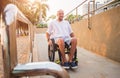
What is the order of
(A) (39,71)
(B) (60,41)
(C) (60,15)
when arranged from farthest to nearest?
(C) (60,15)
(B) (60,41)
(A) (39,71)

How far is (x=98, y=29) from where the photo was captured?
7918mm

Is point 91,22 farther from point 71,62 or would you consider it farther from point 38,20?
point 38,20

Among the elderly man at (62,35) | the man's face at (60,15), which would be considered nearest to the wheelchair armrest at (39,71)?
the elderly man at (62,35)

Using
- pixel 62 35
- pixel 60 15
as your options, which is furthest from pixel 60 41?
pixel 60 15

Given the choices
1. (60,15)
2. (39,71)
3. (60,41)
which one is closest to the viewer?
(39,71)

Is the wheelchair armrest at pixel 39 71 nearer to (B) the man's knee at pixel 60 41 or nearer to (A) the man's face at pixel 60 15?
(B) the man's knee at pixel 60 41

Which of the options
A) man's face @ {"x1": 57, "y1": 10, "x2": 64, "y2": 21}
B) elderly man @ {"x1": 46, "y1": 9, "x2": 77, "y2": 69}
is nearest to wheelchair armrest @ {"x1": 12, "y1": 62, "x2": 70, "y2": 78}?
elderly man @ {"x1": 46, "y1": 9, "x2": 77, "y2": 69}

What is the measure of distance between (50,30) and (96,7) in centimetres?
313

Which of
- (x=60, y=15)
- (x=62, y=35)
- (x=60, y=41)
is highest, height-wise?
(x=60, y=15)

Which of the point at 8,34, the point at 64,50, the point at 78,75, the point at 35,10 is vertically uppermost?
the point at 35,10

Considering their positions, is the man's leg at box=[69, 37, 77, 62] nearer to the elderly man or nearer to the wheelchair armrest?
the elderly man

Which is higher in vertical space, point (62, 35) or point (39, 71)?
point (62, 35)

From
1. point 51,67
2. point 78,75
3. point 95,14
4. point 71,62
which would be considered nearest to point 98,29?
point 95,14

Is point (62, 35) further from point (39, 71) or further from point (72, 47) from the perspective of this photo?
point (39, 71)
